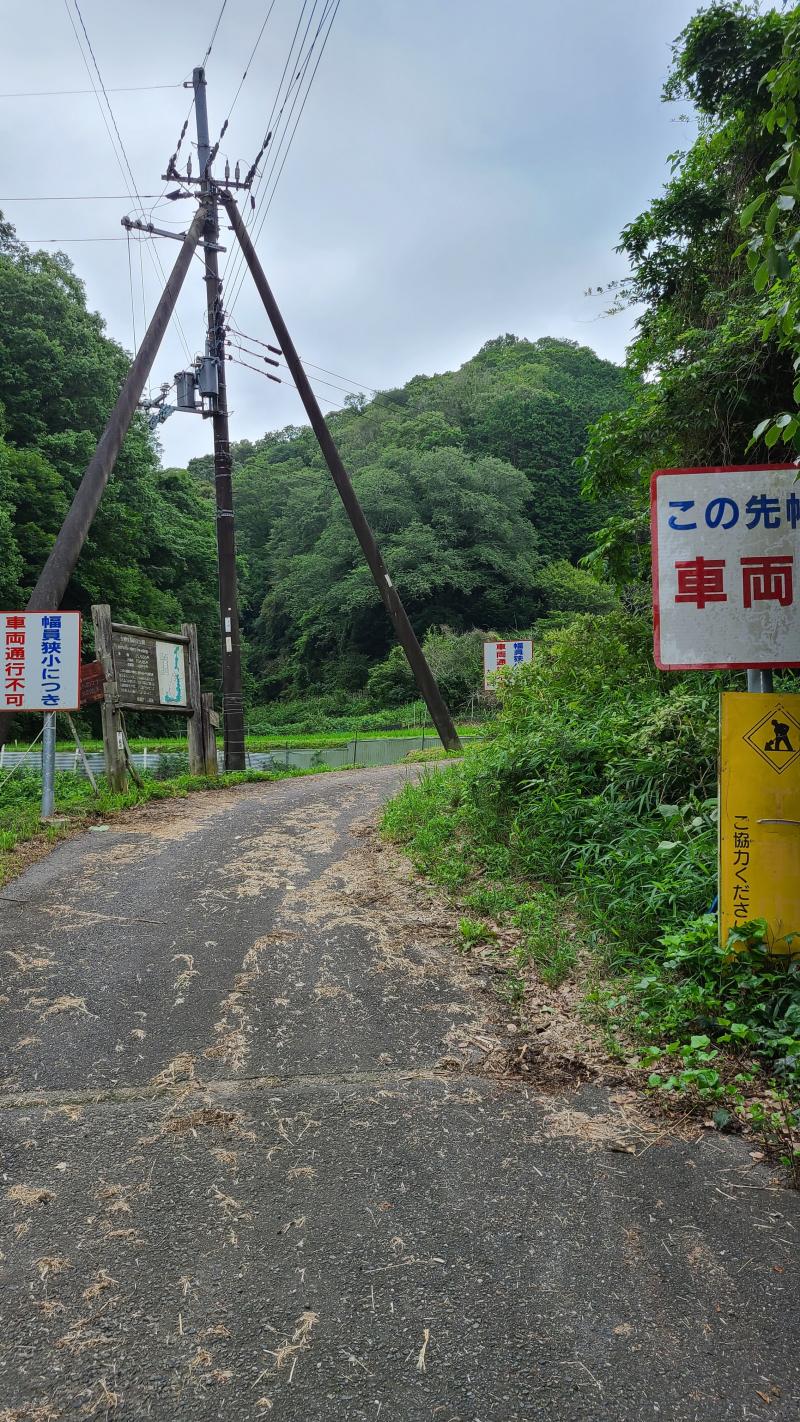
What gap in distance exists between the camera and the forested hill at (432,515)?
4066 centimetres

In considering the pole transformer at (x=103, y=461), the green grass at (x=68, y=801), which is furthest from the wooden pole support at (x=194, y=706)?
the pole transformer at (x=103, y=461)

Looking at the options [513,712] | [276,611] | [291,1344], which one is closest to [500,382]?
[276,611]

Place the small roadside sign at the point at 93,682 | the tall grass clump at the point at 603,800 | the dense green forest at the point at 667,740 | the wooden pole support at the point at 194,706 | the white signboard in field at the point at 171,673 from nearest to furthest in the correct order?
the dense green forest at the point at 667,740
the tall grass clump at the point at 603,800
the small roadside sign at the point at 93,682
the white signboard in field at the point at 171,673
the wooden pole support at the point at 194,706

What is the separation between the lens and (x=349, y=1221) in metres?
2.48

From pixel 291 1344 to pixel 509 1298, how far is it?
0.58m

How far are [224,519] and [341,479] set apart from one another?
7.31 feet

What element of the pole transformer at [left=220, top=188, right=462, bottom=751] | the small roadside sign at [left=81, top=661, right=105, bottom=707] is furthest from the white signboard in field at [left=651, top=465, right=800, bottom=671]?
the pole transformer at [left=220, top=188, right=462, bottom=751]

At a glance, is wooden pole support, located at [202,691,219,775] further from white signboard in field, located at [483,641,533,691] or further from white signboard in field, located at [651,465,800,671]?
white signboard in field, located at [651,465,800,671]

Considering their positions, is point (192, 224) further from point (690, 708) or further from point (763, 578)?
point (763, 578)

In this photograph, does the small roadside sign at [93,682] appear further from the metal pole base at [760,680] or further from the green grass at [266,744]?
the metal pole base at [760,680]

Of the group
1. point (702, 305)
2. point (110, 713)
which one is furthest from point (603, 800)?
point (110, 713)

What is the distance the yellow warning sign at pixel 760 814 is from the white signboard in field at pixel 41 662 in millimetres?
6850

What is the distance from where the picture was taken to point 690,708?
19.2 ft

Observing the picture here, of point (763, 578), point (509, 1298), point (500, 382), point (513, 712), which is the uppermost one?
point (500, 382)
